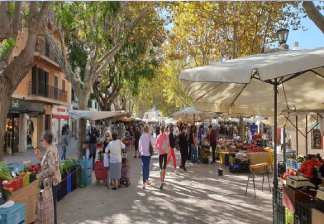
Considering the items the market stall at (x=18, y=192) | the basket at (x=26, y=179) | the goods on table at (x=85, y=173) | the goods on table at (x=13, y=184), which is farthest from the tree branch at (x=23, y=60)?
the goods on table at (x=85, y=173)

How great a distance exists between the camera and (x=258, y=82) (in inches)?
285

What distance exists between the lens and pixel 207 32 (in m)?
25.1

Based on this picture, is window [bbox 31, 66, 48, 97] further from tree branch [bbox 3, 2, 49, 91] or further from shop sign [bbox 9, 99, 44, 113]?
tree branch [bbox 3, 2, 49, 91]

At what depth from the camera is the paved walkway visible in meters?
8.10

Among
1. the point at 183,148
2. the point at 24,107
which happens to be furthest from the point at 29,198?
the point at 24,107

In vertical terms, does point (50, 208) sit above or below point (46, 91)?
below

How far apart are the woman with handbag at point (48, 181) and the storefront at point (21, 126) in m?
19.5

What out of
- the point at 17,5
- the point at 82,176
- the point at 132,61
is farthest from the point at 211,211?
the point at 132,61

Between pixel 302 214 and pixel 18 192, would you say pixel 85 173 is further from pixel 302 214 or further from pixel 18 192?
pixel 302 214

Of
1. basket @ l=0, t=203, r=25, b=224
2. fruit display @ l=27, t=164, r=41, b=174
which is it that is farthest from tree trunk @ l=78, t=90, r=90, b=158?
basket @ l=0, t=203, r=25, b=224

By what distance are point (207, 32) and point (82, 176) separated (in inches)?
594

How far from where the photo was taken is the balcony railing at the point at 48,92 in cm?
3189

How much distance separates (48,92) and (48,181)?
3022 centimetres

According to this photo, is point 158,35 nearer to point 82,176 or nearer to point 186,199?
point 82,176
